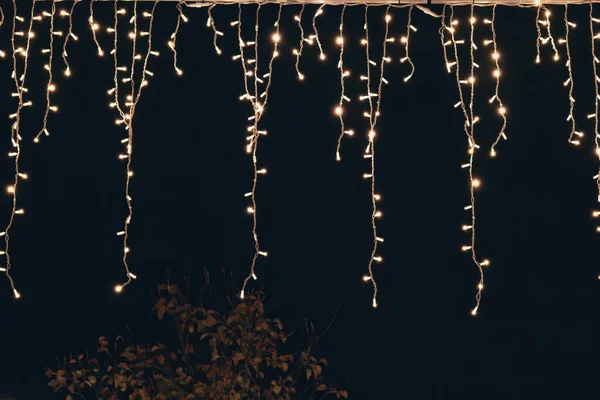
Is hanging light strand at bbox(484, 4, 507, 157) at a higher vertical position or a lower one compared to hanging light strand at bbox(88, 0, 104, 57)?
lower

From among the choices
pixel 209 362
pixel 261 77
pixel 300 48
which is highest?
pixel 300 48

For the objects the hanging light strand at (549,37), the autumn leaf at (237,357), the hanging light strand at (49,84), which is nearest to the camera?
the autumn leaf at (237,357)

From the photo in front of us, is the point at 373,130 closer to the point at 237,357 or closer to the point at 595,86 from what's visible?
the point at 595,86

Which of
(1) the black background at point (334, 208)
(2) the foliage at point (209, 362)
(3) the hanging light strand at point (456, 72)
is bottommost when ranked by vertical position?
(2) the foliage at point (209, 362)

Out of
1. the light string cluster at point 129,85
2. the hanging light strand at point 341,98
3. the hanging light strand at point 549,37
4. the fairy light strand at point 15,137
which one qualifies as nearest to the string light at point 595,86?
the hanging light strand at point 549,37

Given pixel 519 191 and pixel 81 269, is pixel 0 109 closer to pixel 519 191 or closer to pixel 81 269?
pixel 81 269

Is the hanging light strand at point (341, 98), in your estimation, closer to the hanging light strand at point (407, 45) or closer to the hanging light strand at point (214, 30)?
the hanging light strand at point (407, 45)

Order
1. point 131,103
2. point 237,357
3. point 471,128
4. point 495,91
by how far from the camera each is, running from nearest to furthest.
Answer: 1. point 237,357
2. point 131,103
3. point 471,128
4. point 495,91

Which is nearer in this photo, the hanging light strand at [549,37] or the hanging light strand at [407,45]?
the hanging light strand at [549,37]

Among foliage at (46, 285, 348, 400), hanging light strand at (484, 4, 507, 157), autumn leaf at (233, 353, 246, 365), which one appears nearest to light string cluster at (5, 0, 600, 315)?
hanging light strand at (484, 4, 507, 157)

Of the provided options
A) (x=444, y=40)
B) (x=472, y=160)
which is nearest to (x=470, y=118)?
(x=472, y=160)

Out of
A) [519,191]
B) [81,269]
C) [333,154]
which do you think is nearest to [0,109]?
[81,269]

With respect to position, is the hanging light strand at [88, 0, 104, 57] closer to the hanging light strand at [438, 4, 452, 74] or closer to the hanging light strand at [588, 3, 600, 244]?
the hanging light strand at [438, 4, 452, 74]

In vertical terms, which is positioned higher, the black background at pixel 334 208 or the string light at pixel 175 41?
the string light at pixel 175 41
